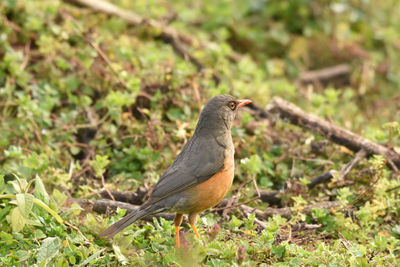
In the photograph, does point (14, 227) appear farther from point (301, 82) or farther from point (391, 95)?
point (391, 95)

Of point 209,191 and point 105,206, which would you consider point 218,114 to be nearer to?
point 209,191

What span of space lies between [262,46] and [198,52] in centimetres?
214

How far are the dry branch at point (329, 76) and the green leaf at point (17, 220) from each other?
6626 mm

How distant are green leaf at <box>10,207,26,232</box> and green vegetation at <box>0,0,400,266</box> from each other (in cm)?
1

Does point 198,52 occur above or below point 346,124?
above

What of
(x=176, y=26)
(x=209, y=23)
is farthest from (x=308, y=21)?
(x=176, y=26)

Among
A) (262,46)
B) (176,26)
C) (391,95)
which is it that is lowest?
(391,95)

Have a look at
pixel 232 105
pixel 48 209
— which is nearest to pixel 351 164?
pixel 232 105

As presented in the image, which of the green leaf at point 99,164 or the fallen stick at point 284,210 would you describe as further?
the green leaf at point 99,164

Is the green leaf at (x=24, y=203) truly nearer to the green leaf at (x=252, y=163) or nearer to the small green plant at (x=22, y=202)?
the small green plant at (x=22, y=202)

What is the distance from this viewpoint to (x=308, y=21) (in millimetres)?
10961

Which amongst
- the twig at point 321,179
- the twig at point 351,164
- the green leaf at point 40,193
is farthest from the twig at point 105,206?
the twig at point 351,164

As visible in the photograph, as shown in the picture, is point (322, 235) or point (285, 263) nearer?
point (285, 263)

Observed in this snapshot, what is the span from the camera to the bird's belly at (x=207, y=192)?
519cm
